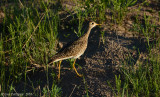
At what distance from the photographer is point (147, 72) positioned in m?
3.85

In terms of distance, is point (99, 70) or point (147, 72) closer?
point (147, 72)

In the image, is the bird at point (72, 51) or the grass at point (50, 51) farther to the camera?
the bird at point (72, 51)

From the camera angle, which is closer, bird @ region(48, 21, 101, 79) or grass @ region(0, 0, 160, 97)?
grass @ region(0, 0, 160, 97)

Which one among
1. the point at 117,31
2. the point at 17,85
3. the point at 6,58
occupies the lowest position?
the point at 17,85

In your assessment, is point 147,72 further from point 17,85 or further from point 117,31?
point 17,85

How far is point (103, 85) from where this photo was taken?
3855 mm

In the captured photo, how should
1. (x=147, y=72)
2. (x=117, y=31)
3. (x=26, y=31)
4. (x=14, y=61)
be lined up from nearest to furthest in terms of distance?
(x=147, y=72) → (x=14, y=61) → (x=26, y=31) → (x=117, y=31)

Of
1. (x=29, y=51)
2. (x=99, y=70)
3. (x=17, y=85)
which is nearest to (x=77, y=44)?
(x=99, y=70)

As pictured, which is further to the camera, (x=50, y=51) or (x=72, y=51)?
(x=50, y=51)

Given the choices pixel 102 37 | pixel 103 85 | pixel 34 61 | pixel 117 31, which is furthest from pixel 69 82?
pixel 117 31

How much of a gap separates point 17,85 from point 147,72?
226 centimetres

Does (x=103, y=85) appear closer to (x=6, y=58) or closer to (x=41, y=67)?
(x=41, y=67)

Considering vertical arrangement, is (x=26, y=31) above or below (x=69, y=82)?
above

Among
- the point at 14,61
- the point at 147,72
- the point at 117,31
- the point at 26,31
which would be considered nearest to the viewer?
the point at 147,72
